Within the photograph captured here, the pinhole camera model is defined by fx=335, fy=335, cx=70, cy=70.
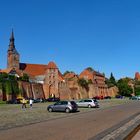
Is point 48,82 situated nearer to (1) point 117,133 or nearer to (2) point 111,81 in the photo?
(2) point 111,81

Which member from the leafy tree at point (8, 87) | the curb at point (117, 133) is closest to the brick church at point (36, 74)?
the leafy tree at point (8, 87)

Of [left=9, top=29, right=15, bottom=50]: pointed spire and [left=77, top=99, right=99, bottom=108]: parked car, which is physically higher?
[left=9, top=29, right=15, bottom=50]: pointed spire

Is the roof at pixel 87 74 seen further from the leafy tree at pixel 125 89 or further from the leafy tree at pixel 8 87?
the leafy tree at pixel 8 87

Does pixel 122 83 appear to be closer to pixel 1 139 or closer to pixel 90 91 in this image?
pixel 90 91

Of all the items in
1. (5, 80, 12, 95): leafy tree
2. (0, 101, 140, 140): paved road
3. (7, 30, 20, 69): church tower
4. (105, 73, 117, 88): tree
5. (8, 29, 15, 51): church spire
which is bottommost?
(0, 101, 140, 140): paved road

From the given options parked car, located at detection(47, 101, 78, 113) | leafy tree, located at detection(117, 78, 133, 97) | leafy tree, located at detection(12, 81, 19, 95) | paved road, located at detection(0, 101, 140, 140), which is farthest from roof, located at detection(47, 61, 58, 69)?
paved road, located at detection(0, 101, 140, 140)

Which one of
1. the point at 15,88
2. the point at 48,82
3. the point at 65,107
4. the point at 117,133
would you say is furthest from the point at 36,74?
the point at 117,133

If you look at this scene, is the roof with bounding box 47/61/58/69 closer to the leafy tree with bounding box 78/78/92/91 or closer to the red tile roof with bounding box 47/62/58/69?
the red tile roof with bounding box 47/62/58/69

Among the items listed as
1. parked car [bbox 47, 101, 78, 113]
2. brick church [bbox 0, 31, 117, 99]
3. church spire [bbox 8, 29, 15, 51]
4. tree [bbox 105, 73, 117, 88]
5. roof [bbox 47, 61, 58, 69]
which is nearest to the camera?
parked car [bbox 47, 101, 78, 113]

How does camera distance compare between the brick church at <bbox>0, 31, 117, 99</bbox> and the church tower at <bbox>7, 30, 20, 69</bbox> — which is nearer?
the brick church at <bbox>0, 31, 117, 99</bbox>

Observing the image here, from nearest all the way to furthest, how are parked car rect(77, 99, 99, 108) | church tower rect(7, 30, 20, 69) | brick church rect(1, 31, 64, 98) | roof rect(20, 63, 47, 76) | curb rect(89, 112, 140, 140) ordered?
1. curb rect(89, 112, 140, 140)
2. parked car rect(77, 99, 99, 108)
3. brick church rect(1, 31, 64, 98)
4. church tower rect(7, 30, 20, 69)
5. roof rect(20, 63, 47, 76)

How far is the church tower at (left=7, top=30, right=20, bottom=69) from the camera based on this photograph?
150m

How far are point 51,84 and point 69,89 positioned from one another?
803 centimetres

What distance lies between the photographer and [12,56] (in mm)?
151625
